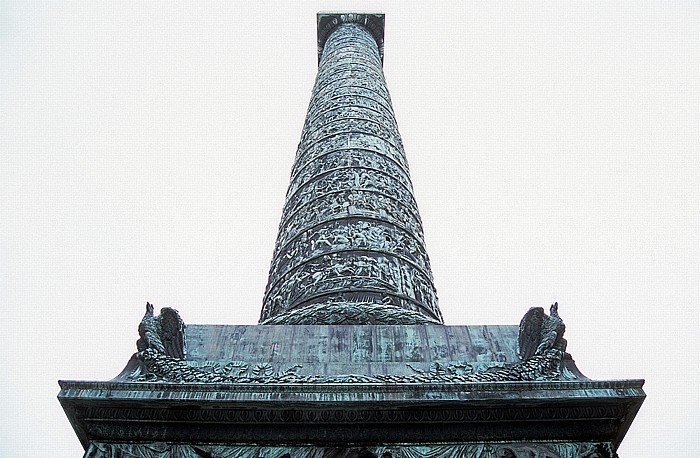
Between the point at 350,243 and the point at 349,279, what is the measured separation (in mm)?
301

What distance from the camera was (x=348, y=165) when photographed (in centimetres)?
444

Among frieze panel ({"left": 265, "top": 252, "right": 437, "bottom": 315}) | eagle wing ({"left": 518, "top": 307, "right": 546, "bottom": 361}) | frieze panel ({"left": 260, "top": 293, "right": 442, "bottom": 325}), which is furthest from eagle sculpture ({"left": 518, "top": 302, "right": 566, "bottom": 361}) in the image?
frieze panel ({"left": 265, "top": 252, "right": 437, "bottom": 315})

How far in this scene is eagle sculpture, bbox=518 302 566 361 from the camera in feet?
8.75

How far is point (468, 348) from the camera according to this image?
2.77 metres

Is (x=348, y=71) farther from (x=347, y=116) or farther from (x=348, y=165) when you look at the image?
(x=348, y=165)

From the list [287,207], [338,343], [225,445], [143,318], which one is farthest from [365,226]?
[225,445]

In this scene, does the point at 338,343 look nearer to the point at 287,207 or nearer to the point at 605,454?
the point at 605,454

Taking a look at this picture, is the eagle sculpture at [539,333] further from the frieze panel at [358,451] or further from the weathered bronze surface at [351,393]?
the frieze panel at [358,451]

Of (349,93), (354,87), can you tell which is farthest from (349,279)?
(354,87)

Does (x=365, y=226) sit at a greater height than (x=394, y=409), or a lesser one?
greater

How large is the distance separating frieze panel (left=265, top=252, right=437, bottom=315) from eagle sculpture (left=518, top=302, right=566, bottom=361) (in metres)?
0.87

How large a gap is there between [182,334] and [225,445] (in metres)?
0.51

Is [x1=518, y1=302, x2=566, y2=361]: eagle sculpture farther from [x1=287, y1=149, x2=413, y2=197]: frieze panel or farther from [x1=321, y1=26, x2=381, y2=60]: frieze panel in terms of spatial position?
[x1=321, y1=26, x2=381, y2=60]: frieze panel

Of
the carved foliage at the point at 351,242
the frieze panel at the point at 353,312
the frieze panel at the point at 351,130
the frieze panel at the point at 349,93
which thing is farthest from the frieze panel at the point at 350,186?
the frieze panel at the point at 349,93
